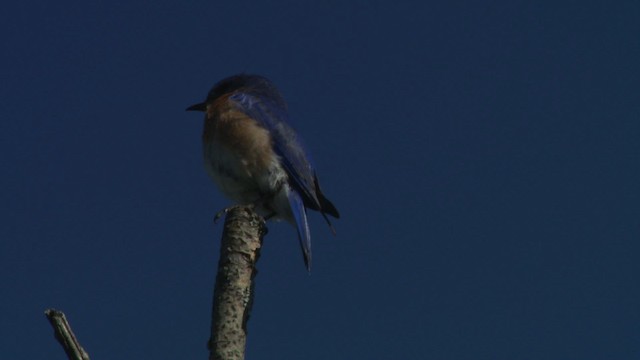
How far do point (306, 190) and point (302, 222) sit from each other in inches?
20.3

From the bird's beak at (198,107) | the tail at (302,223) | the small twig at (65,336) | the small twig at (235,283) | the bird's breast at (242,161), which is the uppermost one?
the bird's beak at (198,107)

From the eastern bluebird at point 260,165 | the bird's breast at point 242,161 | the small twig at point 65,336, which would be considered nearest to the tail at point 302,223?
the eastern bluebird at point 260,165

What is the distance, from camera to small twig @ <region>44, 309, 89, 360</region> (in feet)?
9.25

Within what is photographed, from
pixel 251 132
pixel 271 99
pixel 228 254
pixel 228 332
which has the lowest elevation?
pixel 228 332

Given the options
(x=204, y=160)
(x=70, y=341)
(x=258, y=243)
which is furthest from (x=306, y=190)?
(x=70, y=341)

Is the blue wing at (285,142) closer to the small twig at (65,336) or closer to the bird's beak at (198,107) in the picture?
the bird's beak at (198,107)

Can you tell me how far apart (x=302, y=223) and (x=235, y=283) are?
330 cm

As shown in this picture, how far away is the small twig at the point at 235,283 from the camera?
3.51m

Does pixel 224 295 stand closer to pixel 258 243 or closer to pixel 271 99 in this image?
pixel 258 243

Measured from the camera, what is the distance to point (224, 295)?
12.2 ft

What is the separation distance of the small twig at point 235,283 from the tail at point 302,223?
7.28ft

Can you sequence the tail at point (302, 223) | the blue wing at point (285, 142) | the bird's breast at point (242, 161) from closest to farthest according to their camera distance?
the tail at point (302, 223), the bird's breast at point (242, 161), the blue wing at point (285, 142)

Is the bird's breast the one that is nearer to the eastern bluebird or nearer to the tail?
the eastern bluebird

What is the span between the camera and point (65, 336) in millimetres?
2840
